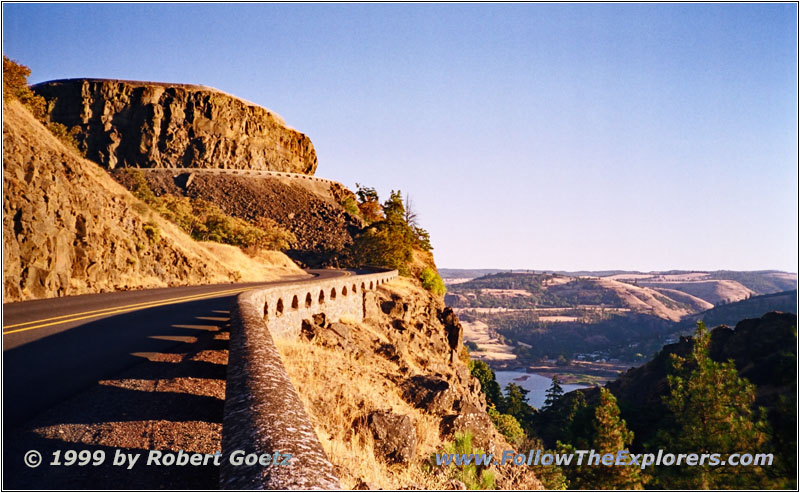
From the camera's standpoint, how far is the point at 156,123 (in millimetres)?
84875

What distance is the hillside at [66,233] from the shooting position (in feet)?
53.6

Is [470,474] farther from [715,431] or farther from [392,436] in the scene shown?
[715,431]

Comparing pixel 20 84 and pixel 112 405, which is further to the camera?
pixel 20 84

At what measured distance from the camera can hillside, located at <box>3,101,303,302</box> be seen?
53.6 feet

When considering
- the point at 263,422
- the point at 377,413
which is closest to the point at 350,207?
the point at 377,413

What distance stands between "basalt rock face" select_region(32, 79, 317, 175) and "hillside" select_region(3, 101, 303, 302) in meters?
61.0

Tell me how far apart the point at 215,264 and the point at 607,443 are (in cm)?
2479

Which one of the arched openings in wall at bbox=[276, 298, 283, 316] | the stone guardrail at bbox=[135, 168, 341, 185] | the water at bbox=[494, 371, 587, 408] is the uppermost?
the stone guardrail at bbox=[135, 168, 341, 185]

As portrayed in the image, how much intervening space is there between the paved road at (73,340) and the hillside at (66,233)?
167cm

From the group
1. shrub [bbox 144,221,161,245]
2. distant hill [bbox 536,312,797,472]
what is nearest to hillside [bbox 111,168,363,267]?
distant hill [bbox 536,312,797,472]

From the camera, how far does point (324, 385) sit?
10.4m

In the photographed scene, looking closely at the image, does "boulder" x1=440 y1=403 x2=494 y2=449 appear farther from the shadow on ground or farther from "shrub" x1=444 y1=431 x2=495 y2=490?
the shadow on ground

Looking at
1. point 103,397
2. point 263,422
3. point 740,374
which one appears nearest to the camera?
point 263,422

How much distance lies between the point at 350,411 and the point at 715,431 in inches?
761
